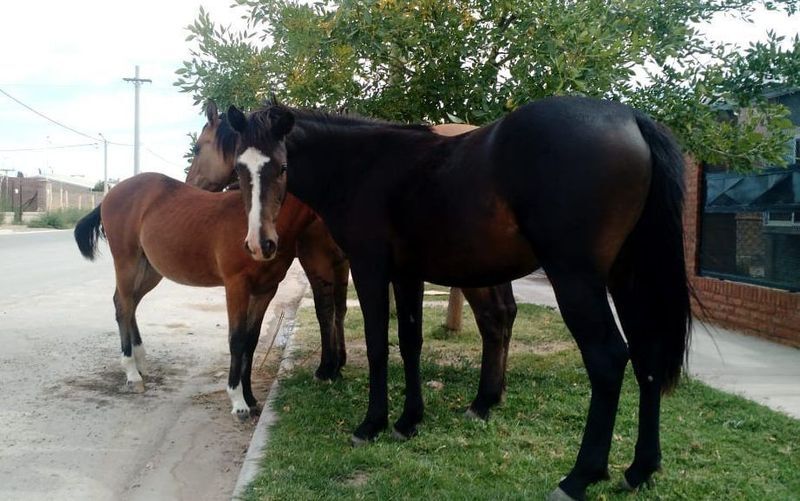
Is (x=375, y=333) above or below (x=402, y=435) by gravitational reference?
above

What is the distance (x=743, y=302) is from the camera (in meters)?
8.04

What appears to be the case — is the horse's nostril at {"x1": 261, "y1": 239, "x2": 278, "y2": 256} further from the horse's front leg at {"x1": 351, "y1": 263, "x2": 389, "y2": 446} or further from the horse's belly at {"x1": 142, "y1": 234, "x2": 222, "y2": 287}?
the horse's belly at {"x1": 142, "y1": 234, "x2": 222, "y2": 287}

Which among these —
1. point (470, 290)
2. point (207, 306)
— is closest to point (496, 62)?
point (470, 290)

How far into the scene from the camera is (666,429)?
4.39 metres

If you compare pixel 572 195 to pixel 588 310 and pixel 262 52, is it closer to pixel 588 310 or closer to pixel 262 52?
pixel 588 310

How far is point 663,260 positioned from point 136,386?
14.4 ft

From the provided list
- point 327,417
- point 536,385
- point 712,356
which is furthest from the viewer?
point 712,356

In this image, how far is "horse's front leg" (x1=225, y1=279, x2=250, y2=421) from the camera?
16.4 feet

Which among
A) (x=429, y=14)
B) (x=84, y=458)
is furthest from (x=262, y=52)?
(x=84, y=458)

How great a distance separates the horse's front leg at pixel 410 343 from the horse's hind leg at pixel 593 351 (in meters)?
1.21

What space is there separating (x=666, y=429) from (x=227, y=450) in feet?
9.22

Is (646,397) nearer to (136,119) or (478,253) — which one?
(478,253)

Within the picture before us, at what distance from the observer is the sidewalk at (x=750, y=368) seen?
17.4ft

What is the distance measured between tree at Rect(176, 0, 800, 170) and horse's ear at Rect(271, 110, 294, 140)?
5.71 feet
